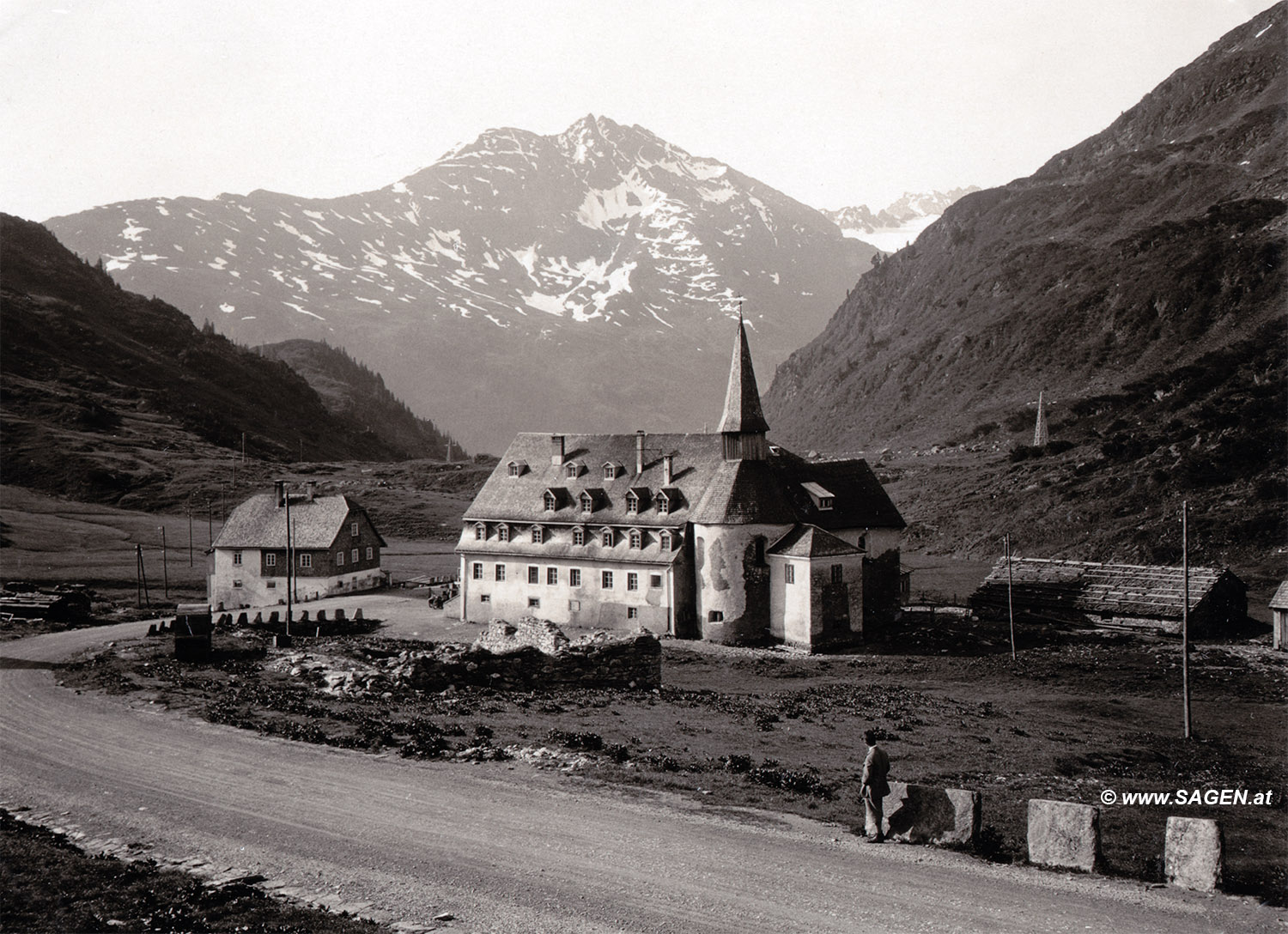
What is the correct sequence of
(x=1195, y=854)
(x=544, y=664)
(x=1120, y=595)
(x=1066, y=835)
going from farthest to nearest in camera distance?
(x=1120, y=595) < (x=544, y=664) < (x=1066, y=835) < (x=1195, y=854)

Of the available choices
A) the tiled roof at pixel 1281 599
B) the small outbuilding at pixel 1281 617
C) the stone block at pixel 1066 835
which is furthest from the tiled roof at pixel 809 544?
the stone block at pixel 1066 835

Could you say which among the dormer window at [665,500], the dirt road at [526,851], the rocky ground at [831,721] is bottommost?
the rocky ground at [831,721]

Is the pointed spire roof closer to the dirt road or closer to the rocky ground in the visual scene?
the rocky ground

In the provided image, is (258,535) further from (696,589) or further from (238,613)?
(696,589)

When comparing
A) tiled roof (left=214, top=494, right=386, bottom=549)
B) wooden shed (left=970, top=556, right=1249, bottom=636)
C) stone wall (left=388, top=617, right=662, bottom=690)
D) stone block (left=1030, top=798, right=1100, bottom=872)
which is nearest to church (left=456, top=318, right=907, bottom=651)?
wooden shed (left=970, top=556, right=1249, bottom=636)

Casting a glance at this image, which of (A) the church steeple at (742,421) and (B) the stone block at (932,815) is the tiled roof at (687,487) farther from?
(B) the stone block at (932,815)

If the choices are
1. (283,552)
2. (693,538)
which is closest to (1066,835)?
(693,538)

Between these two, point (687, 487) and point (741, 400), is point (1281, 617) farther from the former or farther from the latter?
point (687, 487)

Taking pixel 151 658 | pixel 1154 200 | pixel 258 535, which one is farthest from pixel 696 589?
pixel 1154 200
